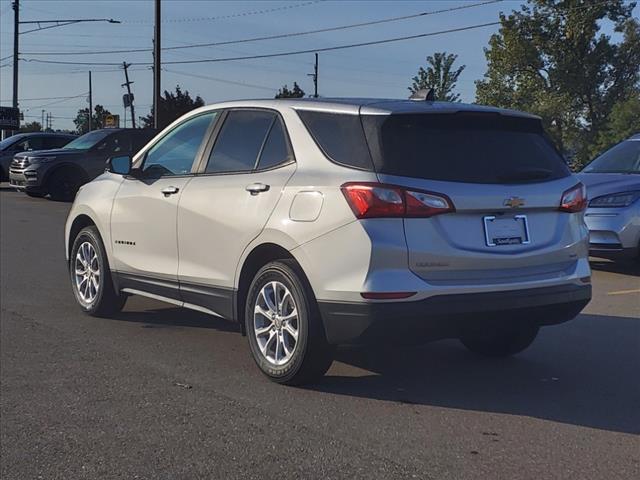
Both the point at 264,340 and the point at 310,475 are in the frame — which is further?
the point at 264,340

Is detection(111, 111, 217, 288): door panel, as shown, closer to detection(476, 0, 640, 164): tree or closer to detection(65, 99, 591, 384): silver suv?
detection(65, 99, 591, 384): silver suv

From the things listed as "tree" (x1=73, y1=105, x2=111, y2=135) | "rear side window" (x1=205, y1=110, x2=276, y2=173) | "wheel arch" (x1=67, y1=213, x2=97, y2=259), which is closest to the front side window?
"rear side window" (x1=205, y1=110, x2=276, y2=173)

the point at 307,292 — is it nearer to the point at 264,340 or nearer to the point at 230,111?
the point at 264,340

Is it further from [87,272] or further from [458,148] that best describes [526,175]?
[87,272]

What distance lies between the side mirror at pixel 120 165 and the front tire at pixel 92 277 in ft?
2.13

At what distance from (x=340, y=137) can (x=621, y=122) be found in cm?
4016

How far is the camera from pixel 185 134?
20.1 ft

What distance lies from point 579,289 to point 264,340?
6.52ft

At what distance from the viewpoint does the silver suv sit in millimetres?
4348

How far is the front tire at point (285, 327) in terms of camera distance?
4.67 metres

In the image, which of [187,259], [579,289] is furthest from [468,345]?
[187,259]

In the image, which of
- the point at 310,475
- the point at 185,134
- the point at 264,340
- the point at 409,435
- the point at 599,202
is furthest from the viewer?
the point at 599,202

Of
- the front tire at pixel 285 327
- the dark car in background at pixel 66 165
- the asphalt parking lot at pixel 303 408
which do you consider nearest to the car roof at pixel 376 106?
the front tire at pixel 285 327

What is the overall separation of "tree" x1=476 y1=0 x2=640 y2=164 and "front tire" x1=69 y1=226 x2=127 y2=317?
40269mm
